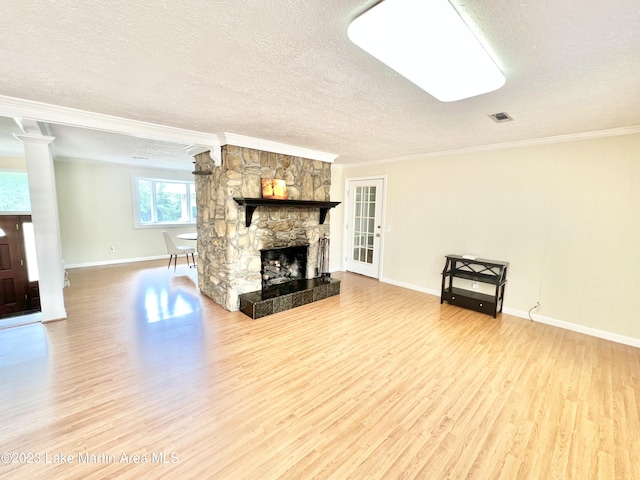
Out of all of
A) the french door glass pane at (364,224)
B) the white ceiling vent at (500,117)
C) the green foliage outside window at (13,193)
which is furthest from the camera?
the french door glass pane at (364,224)

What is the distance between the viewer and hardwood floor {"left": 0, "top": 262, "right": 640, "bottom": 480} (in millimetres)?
1586

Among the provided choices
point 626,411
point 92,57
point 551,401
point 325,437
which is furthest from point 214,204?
point 626,411

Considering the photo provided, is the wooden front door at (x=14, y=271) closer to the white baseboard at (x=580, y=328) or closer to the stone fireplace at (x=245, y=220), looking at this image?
the stone fireplace at (x=245, y=220)

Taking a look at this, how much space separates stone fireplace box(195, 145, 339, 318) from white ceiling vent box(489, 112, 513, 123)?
2550mm

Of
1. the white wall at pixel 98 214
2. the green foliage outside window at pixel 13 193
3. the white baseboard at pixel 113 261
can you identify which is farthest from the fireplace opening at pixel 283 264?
the green foliage outside window at pixel 13 193

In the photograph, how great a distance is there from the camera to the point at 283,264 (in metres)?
4.42

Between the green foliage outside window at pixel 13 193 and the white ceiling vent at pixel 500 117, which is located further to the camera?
the green foliage outside window at pixel 13 193

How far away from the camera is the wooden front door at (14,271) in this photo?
4.65 metres

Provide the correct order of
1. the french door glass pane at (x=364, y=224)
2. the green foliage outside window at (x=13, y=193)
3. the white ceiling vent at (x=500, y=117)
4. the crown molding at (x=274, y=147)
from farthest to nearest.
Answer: the french door glass pane at (x=364, y=224) < the green foliage outside window at (x=13, y=193) < the crown molding at (x=274, y=147) < the white ceiling vent at (x=500, y=117)

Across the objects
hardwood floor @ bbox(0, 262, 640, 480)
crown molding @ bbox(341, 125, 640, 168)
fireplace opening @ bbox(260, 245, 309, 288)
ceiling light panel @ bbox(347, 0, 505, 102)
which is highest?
crown molding @ bbox(341, 125, 640, 168)

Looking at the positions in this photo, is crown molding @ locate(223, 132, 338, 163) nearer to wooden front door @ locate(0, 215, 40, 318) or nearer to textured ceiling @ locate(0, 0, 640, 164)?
textured ceiling @ locate(0, 0, 640, 164)

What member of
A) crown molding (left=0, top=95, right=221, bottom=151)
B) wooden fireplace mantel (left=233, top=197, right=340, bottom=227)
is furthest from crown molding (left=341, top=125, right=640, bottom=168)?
crown molding (left=0, top=95, right=221, bottom=151)

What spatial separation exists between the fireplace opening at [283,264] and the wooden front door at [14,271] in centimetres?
441

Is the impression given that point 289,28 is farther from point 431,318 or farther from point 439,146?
point 431,318
